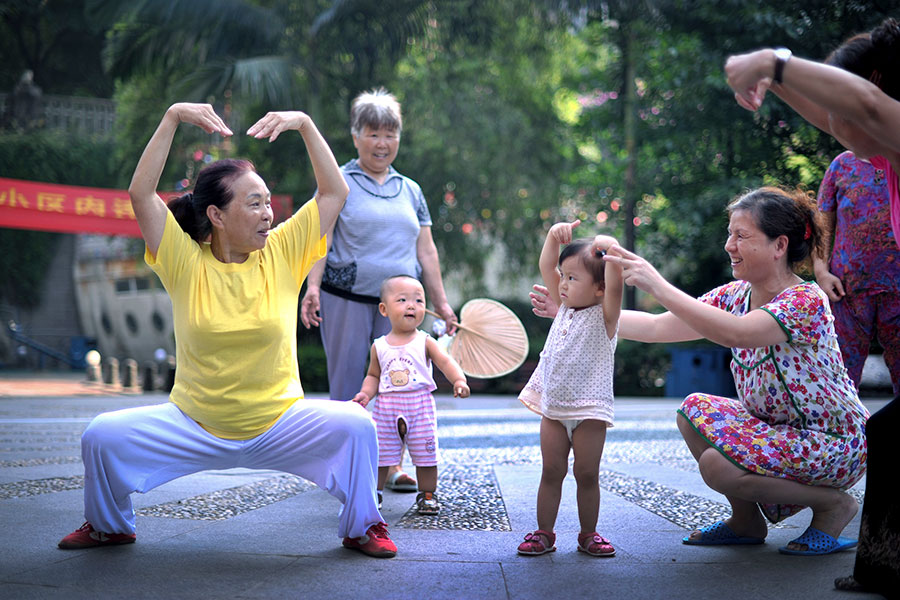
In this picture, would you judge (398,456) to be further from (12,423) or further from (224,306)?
(12,423)

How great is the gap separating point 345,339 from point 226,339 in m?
1.28

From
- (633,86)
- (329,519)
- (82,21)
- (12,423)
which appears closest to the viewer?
(329,519)

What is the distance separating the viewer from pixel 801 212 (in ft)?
10.6

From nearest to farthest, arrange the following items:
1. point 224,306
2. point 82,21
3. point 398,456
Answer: point 224,306 < point 398,456 < point 82,21

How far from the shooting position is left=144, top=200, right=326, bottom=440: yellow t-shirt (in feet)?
10.4

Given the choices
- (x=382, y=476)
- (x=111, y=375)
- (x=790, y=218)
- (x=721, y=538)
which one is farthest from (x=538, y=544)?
(x=111, y=375)

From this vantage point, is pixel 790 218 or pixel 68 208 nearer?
pixel 790 218

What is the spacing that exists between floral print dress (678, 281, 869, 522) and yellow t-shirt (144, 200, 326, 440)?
154cm

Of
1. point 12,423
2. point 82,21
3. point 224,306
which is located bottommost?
point 12,423

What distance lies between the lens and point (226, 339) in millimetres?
3184

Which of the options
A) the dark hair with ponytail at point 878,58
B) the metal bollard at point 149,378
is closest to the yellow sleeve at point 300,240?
the dark hair with ponytail at point 878,58

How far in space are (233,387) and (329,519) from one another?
0.90 metres

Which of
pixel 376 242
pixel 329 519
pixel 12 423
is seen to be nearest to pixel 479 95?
pixel 12 423

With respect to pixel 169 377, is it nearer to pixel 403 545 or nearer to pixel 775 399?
pixel 403 545
